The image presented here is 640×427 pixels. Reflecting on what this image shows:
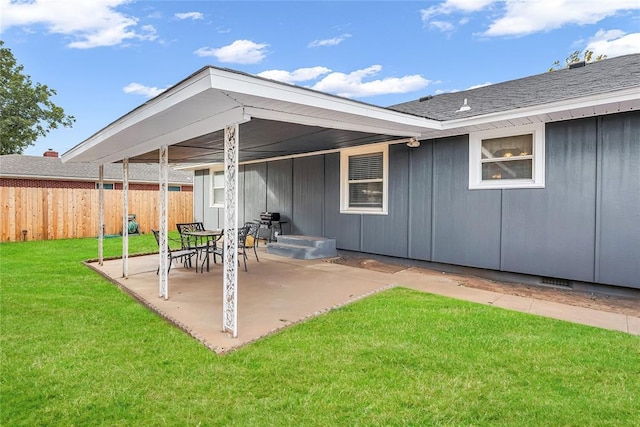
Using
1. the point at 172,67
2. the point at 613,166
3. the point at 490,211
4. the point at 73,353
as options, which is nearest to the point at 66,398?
the point at 73,353

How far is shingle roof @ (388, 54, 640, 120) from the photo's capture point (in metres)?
5.11

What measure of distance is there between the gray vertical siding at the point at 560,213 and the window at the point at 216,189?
32.5 ft

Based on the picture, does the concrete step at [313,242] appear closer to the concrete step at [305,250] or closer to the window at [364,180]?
the concrete step at [305,250]

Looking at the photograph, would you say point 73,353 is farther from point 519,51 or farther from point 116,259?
point 519,51

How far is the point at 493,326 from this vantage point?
3.78 metres

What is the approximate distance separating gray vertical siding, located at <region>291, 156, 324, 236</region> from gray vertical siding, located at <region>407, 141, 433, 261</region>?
2.61 m

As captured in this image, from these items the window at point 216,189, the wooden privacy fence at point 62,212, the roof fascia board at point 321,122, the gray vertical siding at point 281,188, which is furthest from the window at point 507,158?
the window at point 216,189

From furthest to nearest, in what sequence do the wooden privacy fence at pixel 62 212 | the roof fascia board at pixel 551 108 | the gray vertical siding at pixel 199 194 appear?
the gray vertical siding at pixel 199 194, the wooden privacy fence at pixel 62 212, the roof fascia board at pixel 551 108

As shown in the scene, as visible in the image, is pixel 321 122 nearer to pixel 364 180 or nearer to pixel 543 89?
pixel 364 180

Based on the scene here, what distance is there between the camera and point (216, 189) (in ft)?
43.6

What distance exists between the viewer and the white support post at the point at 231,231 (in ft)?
11.5

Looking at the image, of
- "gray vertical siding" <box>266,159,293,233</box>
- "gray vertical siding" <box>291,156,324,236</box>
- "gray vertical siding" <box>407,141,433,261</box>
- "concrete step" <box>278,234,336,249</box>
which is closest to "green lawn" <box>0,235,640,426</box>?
"gray vertical siding" <box>407,141,433,261</box>

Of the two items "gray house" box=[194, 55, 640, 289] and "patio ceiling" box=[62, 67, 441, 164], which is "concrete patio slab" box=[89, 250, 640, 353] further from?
"patio ceiling" box=[62, 67, 441, 164]

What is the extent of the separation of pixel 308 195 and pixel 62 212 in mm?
8410
